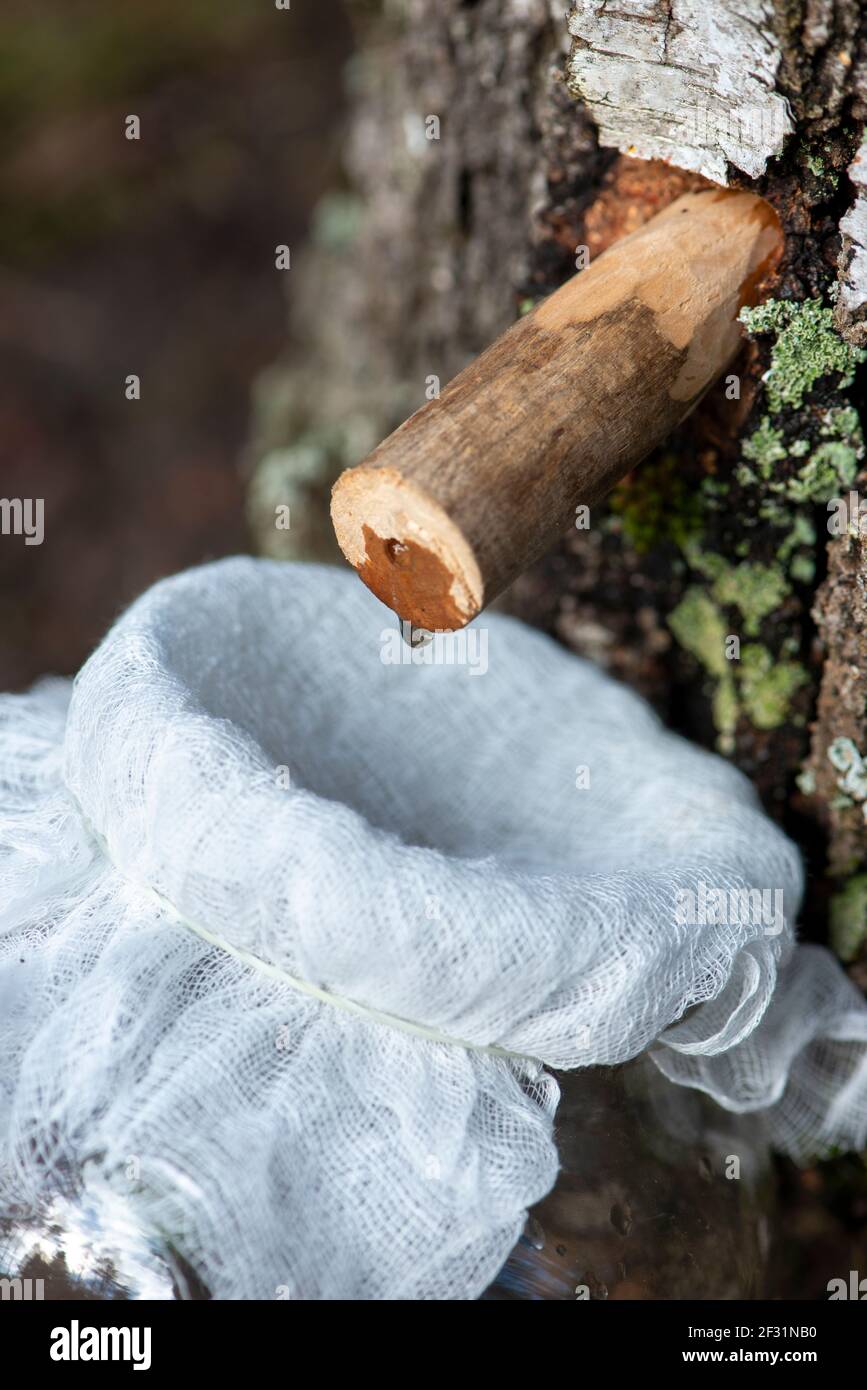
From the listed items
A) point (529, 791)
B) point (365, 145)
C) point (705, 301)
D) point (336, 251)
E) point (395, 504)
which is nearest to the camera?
point (395, 504)

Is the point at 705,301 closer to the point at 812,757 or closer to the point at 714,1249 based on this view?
the point at 812,757

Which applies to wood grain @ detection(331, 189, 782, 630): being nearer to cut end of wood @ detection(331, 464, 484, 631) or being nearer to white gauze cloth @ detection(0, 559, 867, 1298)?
cut end of wood @ detection(331, 464, 484, 631)

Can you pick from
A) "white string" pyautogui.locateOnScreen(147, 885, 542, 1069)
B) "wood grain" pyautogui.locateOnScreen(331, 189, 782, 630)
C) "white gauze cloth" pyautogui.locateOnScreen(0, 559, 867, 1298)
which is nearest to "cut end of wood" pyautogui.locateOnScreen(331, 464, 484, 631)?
"wood grain" pyautogui.locateOnScreen(331, 189, 782, 630)

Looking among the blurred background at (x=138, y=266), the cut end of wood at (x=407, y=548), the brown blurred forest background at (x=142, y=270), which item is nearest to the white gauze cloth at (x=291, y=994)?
the cut end of wood at (x=407, y=548)

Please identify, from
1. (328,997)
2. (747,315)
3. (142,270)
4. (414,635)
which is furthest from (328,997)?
(142,270)

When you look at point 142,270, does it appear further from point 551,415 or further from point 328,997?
point 328,997
